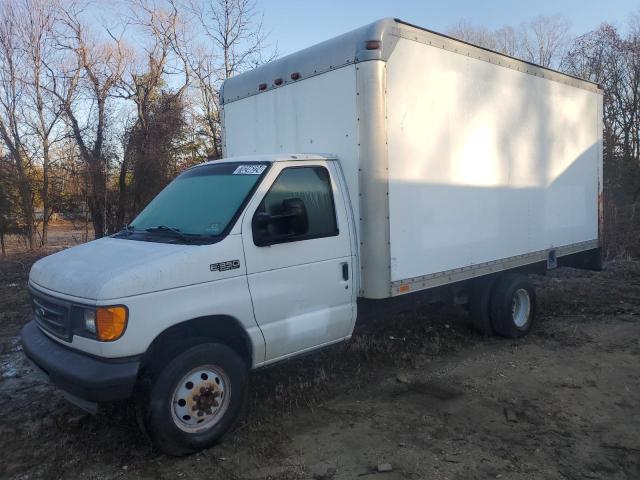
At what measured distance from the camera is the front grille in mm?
3623

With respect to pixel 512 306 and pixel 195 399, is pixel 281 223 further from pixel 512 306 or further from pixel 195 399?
pixel 512 306

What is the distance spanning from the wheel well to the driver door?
200mm

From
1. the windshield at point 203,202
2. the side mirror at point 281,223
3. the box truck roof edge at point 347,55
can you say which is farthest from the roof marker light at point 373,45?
the side mirror at point 281,223

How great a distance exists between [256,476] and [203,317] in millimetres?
1164

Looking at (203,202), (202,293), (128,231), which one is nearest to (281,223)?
(203,202)

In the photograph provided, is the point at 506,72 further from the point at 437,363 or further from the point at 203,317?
the point at 203,317

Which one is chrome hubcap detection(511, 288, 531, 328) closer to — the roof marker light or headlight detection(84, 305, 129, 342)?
the roof marker light

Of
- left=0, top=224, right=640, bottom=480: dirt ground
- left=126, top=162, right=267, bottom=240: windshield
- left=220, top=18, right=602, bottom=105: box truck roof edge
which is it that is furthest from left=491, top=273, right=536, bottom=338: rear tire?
left=126, top=162, right=267, bottom=240: windshield

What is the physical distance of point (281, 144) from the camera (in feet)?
17.7

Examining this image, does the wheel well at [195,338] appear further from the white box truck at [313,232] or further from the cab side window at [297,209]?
the cab side window at [297,209]

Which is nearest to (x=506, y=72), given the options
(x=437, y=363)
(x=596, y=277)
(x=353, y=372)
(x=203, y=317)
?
(x=437, y=363)

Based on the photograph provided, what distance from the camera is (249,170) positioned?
14.2 ft

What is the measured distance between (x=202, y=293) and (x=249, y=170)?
1.17 m

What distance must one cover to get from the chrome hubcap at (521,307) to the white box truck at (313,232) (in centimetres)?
2
